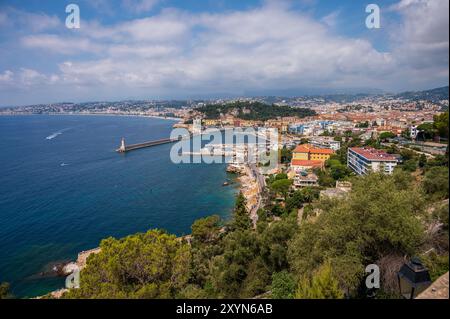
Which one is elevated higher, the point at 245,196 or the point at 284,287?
the point at 284,287

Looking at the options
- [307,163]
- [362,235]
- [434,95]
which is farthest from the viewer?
[434,95]

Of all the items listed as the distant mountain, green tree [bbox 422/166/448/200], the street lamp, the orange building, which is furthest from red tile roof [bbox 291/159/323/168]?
the distant mountain

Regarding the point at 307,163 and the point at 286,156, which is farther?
the point at 286,156

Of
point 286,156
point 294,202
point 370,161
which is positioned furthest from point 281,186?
point 286,156

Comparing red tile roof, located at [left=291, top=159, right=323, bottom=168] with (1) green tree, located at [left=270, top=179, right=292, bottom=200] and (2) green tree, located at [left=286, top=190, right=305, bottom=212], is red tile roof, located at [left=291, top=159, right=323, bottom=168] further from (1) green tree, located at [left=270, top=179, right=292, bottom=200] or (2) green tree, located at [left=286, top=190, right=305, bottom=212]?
(2) green tree, located at [left=286, top=190, right=305, bottom=212]

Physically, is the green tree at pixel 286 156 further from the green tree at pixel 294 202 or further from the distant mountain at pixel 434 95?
the distant mountain at pixel 434 95

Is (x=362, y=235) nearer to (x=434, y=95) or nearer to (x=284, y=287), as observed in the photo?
(x=284, y=287)

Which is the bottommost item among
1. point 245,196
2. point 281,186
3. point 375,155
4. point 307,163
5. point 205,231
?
point 245,196

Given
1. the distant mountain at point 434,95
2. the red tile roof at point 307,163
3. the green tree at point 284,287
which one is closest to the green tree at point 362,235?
the green tree at point 284,287
